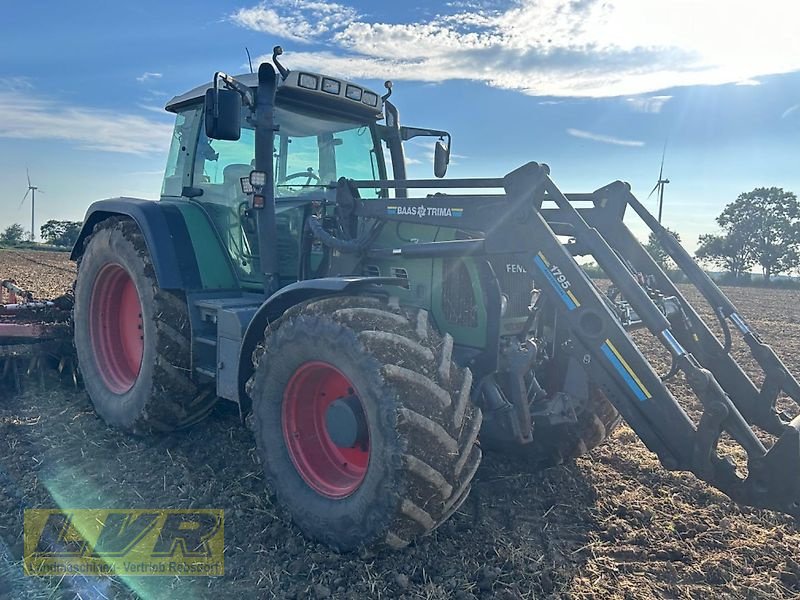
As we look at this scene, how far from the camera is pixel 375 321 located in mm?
3293

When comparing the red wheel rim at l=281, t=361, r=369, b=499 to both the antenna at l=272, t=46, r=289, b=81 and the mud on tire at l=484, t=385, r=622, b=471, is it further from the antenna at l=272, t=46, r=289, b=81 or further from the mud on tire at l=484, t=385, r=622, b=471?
A: the antenna at l=272, t=46, r=289, b=81

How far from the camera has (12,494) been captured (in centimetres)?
412

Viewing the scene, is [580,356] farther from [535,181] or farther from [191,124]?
[191,124]

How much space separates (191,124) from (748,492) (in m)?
4.65

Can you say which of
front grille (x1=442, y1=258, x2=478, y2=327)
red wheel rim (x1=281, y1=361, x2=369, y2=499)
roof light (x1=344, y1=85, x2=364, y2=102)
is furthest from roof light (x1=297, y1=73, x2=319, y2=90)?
red wheel rim (x1=281, y1=361, x2=369, y2=499)

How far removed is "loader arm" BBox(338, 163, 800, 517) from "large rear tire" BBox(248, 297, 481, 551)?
0.63 m

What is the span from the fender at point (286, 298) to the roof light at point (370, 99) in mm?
1785

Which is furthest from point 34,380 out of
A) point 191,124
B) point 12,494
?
point 191,124

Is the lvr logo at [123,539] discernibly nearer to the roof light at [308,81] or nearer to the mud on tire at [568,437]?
the mud on tire at [568,437]

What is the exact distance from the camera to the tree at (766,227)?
53.2 meters

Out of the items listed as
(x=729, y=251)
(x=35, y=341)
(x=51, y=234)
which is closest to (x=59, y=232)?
(x=51, y=234)

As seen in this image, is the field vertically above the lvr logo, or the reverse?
the field

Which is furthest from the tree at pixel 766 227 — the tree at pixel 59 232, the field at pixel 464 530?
the field at pixel 464 530

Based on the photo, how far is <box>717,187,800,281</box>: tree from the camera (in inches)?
2096
